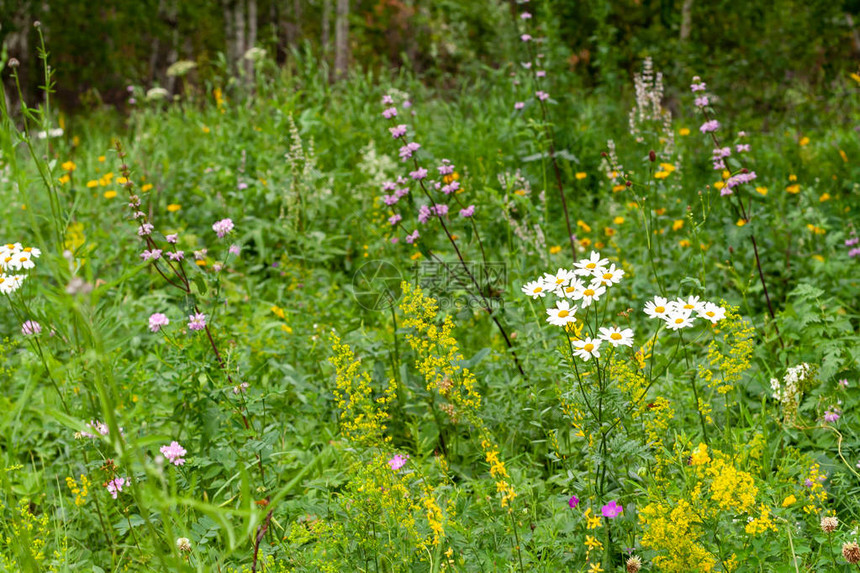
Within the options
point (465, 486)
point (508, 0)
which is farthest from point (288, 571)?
point (508, 0)

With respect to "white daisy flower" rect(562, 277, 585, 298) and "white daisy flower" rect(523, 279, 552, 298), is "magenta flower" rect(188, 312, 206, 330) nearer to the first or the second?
"white daisy flower" rect(523, 279, 552, 298)

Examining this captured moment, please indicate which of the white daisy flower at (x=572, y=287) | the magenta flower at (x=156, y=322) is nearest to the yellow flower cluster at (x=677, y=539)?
the white daisy flower at (x=572, y=287)

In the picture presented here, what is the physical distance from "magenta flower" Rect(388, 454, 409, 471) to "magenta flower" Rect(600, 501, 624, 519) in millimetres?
487

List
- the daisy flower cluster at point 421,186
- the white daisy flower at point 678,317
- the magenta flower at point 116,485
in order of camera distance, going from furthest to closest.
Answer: the daisy flower cluster at point 421,186 < the magenta flower at point 116,485 < the white daisy flower at point 678,317

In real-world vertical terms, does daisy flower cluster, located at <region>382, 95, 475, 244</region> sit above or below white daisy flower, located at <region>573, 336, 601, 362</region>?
below

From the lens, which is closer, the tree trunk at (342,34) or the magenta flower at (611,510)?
the magenta flower at (611,510)

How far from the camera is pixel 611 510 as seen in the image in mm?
1562

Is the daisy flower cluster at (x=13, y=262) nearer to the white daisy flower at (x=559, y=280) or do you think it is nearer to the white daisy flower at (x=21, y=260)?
the white daisy flower at (x=21, y=260)

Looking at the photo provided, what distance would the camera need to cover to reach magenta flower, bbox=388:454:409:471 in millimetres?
1756

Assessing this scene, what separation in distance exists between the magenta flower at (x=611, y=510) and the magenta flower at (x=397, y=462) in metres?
0.49

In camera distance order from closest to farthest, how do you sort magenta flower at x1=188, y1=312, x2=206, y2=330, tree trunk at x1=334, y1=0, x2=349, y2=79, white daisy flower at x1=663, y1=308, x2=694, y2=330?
1. white daisy flower at x1=663, y1=308, x2=694, y2=330
2. magenta flower at x1=188, y1=312, x2=206, y2=330
3. tree trunk at x1=334, y1=0, x2=349, y2=79

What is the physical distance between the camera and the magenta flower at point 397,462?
5.76 feet

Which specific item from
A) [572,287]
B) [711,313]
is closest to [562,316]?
[572,287]

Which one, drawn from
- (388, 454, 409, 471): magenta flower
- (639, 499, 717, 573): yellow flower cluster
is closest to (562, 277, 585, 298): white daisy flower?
(639, 499, 717, 573): yellow flower cluster
